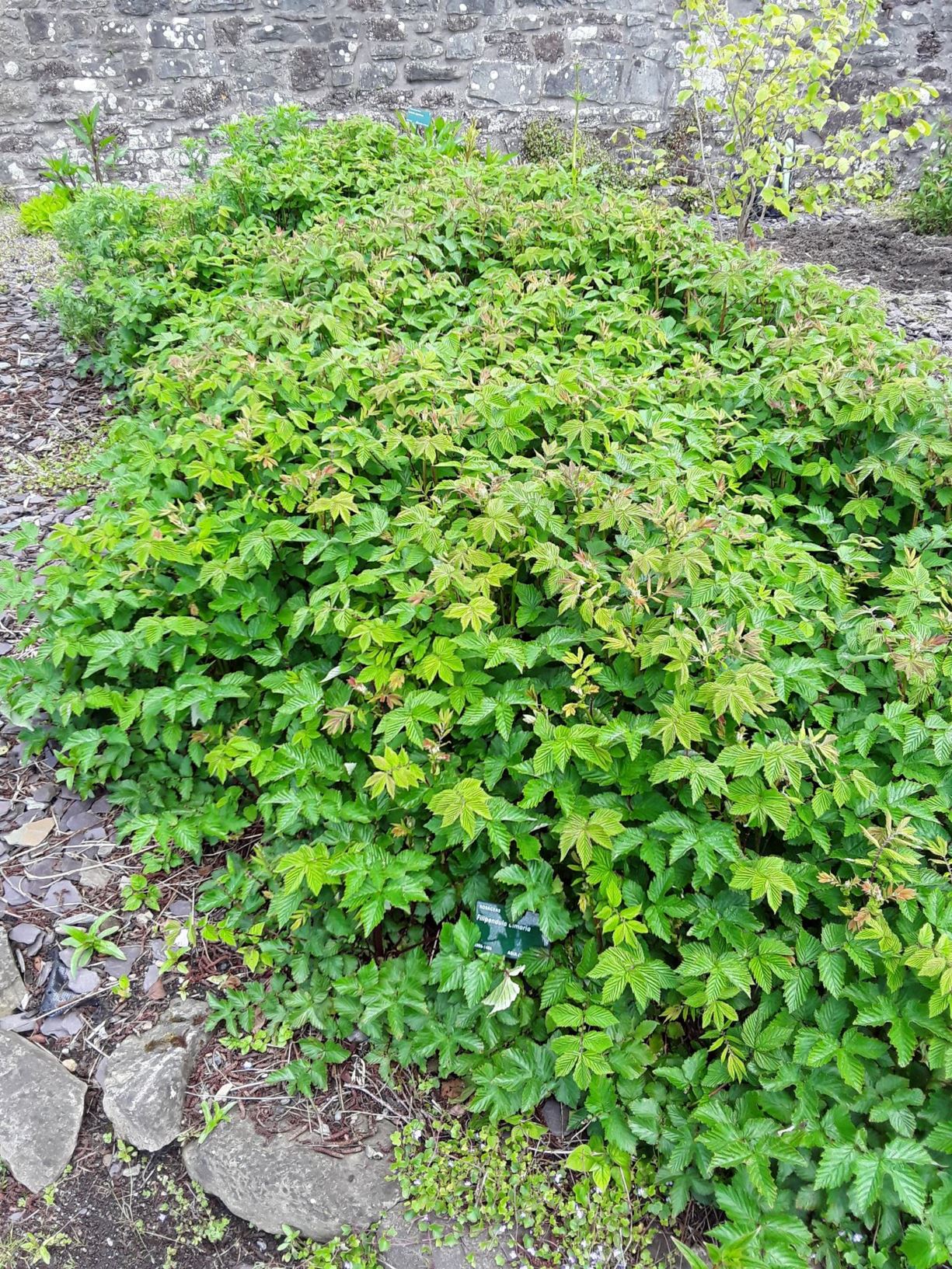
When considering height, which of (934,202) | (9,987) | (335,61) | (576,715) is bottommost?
(9,987)

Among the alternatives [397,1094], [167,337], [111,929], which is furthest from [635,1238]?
[167,337]

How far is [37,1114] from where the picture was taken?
1.85 m

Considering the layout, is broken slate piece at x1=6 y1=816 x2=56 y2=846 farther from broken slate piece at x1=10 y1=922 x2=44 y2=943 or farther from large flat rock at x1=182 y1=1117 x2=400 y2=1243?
large flat rock at x1=182 y1=1117 x2=400 y2=1243

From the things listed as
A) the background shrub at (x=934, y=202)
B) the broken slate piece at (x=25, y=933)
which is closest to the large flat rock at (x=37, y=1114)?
the broken slate piece at (x=25, y=933)

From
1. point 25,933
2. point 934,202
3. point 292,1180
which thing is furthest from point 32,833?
point 934,202

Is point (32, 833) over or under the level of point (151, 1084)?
over

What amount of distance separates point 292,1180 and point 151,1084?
1.29 ft

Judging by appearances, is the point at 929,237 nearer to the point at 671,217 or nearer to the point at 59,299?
the point at 671,217

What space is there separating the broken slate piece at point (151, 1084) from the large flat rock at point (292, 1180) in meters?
0.09

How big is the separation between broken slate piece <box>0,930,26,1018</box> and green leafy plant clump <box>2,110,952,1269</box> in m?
0.39

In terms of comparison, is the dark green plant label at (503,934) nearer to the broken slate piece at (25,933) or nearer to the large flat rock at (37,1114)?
the large flat rock at (37,1114)

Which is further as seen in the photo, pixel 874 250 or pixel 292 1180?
pixel 874 250

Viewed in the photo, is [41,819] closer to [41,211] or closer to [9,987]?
[9,987]

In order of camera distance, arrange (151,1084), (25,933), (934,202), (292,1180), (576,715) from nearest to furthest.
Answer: (292,1180) → (151,1084) → (576,715) → (25,933) → (934,202)
